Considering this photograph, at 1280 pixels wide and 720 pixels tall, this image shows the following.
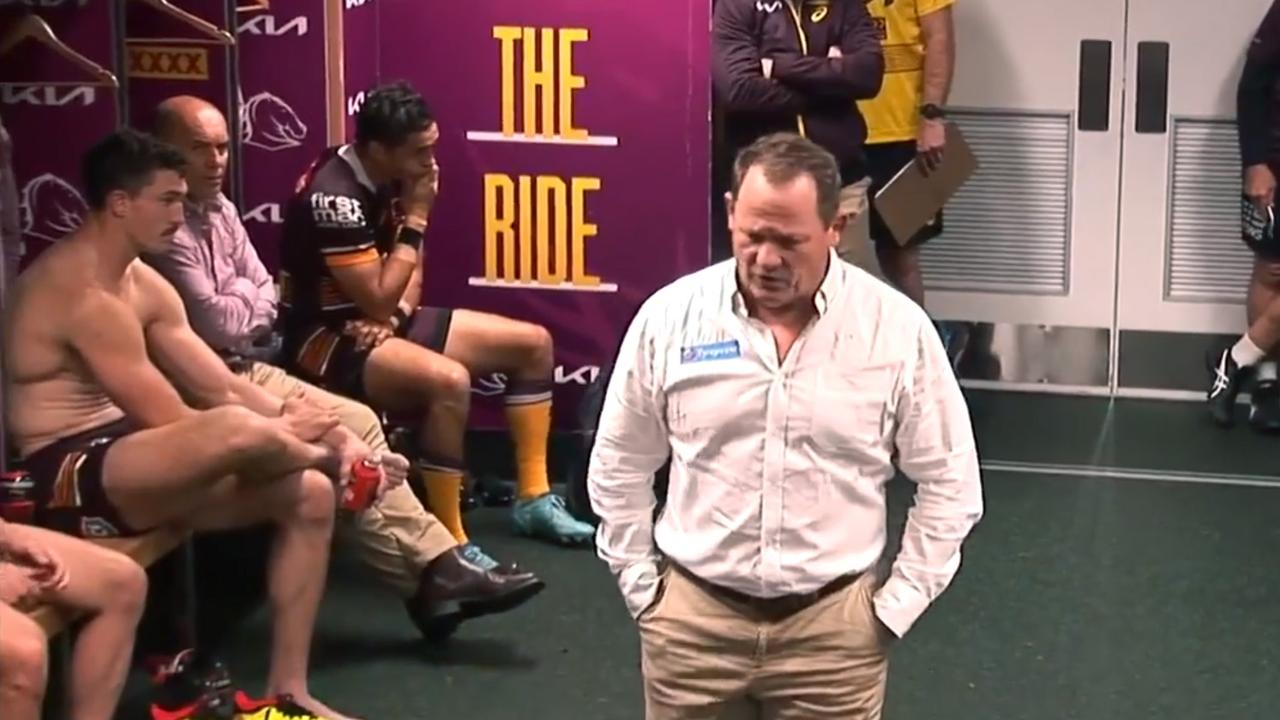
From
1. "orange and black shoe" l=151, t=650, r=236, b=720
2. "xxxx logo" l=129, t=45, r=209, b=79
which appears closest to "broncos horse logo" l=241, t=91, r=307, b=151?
"xxxx logo" l=129, t=45, r=209, b=79

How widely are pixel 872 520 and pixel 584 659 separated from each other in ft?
5.53

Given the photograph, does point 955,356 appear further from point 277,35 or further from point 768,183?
point 768,183

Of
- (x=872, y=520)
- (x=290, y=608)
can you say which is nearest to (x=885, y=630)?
(x=872, y=520)

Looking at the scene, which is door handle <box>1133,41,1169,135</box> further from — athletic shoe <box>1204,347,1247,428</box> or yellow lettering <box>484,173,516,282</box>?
yellow lettering <box>484,173,516,282</box>

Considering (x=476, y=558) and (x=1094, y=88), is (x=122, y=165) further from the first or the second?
(x=1094, y=88)

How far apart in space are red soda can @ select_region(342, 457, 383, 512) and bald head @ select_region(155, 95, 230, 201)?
72 cm

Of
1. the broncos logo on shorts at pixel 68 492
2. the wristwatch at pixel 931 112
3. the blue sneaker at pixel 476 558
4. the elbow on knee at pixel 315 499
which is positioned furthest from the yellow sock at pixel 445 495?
the wristwatch at pixel 931 112

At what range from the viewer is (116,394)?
12.6 ft

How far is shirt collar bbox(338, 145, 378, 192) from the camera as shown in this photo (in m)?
4.86

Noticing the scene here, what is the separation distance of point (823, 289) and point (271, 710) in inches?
66.9

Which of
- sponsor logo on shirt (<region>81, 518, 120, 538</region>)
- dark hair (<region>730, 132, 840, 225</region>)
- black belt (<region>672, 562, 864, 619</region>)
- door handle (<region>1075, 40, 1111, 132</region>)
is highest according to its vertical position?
door handle (<region>1075, 40, 1111, 132</region>)

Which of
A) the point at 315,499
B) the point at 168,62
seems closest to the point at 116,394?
the point at 315,499

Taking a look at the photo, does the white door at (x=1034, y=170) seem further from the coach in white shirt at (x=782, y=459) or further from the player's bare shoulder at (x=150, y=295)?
the coach in white shirt at (x=782, y=459)

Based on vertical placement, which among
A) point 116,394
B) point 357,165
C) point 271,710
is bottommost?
point 271,710
